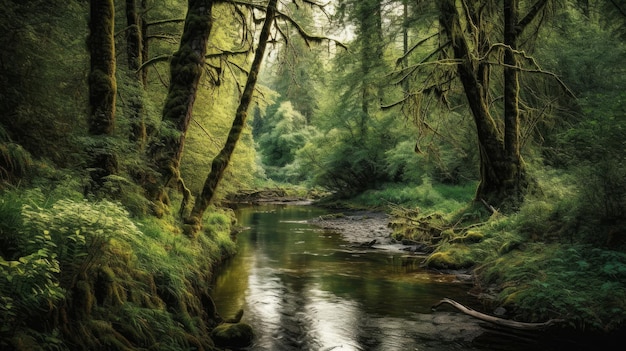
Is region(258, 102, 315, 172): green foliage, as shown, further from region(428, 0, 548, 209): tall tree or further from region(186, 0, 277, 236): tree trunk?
region(186, 0, 277, 236): tree trunk

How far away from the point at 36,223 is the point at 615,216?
9.19m

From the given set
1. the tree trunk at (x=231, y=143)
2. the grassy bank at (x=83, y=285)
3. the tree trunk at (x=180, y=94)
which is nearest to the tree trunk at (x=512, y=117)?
the tree trunk at (x=231, y=143)

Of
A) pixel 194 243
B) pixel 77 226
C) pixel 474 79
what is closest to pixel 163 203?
pixel 194 243

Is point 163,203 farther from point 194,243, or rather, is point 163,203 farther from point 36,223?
point 36,223

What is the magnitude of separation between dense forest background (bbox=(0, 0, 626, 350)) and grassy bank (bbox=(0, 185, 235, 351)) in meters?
0.02

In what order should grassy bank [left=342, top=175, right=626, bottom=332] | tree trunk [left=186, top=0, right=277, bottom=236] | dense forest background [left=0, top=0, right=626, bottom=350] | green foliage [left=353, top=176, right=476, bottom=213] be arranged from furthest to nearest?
green foliage [left=353, top=176, right=476, bottom=213]
tree trunk [left=186, top=0, right=277, bottom=236]
grassy bank [left=342, top=175, right=626, bottom=332]
dense forest background [left=0, top=0, right=626, bottom=350]

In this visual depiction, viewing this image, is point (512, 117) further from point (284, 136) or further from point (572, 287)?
point (284, 136)

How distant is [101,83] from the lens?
26.2 ft

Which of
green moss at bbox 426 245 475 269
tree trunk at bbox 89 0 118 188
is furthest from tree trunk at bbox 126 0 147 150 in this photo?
green moss at bbox 426 245 475 269

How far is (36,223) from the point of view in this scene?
14.8 ft

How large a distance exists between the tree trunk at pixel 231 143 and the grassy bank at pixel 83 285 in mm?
3450

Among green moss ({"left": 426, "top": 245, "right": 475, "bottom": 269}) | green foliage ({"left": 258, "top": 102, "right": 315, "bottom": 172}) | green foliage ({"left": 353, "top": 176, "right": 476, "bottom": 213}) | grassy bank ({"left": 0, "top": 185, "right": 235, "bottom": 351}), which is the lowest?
green moss ({"left": 426, "top": 245, "right": 475, "bottom": 269})

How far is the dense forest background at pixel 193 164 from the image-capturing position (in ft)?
16.0

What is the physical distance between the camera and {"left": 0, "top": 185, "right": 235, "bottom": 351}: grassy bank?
12.6ft
